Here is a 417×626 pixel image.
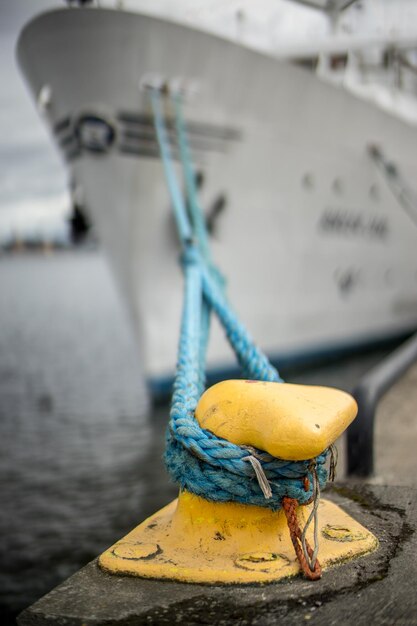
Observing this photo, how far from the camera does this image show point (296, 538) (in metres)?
1.53

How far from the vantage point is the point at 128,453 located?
7867mm

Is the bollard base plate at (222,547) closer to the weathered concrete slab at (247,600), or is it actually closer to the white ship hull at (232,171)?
the weathered concrete slab at (247,600)

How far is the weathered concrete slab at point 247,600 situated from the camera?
1.39 meters

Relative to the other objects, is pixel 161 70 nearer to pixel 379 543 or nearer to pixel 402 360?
pixel 402 360

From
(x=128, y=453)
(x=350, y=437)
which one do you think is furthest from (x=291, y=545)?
(x=128, y=453)

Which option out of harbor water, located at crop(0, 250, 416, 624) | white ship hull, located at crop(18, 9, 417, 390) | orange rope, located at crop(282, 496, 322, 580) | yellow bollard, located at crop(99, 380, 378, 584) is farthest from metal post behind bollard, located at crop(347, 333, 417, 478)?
white ship hull, located at crop(18, 9, 417, 390)

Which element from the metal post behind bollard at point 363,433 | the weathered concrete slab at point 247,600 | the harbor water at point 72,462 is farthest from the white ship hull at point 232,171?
the weathered concrete slab at point 247,600

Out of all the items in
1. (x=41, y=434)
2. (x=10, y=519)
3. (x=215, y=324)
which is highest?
(x=215, y=324)

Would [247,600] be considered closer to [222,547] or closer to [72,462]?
[222,547]

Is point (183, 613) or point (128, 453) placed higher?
point (183, 613)

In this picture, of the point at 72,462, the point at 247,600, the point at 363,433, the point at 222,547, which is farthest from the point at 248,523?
the point at 72,462

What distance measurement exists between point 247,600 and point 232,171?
726 cm

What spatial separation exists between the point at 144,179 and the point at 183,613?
→ 22.1ft

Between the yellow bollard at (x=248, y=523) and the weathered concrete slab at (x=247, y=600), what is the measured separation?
35 millimetres
